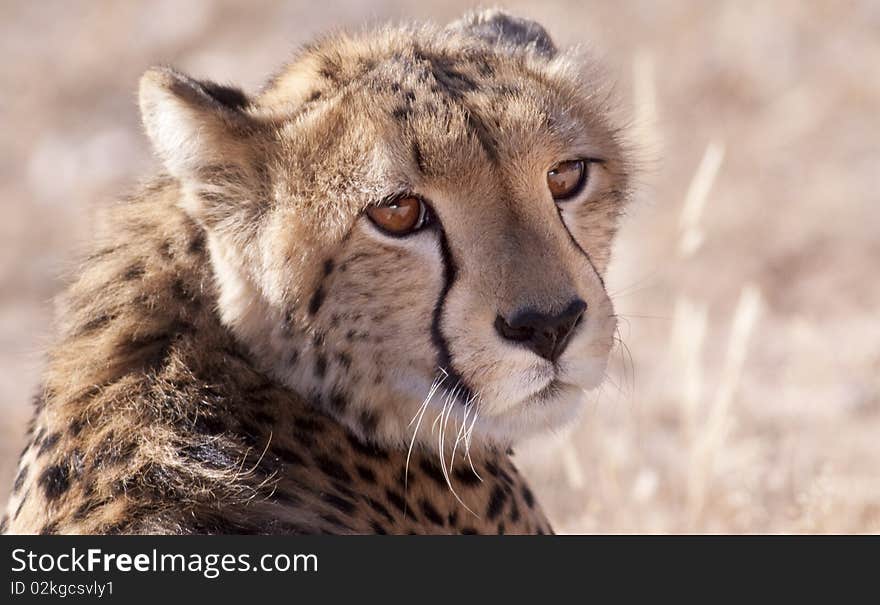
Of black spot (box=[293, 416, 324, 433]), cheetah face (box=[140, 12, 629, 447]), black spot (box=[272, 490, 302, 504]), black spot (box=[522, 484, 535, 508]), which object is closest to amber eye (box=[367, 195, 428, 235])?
cheetah face (box=[140, 12, 629, 447])

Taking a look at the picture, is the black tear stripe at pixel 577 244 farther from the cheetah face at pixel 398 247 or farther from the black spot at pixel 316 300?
the black spot at pixel 316 300

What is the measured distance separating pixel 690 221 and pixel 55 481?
2.06 meters

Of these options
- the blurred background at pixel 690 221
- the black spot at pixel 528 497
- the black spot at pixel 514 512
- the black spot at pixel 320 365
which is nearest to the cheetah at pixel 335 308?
the black spot at pixel 320 365

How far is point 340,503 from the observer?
79.9 inches

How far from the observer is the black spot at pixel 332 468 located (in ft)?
6.86

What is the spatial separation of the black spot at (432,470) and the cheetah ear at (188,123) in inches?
23.9

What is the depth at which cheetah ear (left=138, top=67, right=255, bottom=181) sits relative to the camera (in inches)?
78.1

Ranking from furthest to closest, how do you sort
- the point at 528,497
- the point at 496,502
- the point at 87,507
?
1. the point at 528,497
2. the point at 496,502
3. the point at 87,507

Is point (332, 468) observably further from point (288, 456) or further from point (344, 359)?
point (344, 359)

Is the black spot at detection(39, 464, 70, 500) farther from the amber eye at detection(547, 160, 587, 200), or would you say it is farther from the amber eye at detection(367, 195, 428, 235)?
the amber eye at detection(547, 160, 587, 200)

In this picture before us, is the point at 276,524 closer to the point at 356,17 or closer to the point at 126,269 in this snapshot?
the point at 126,269

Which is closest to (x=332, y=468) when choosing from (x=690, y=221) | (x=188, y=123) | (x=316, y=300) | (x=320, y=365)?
(x=320, y=365)

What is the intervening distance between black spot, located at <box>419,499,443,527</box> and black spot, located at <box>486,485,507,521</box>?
0.33ft

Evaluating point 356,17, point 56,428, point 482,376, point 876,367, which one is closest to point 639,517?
point 876,367
